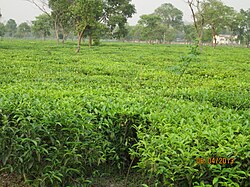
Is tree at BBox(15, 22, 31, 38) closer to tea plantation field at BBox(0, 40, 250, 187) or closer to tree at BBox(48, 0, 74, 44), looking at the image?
tree at BBox(48, 0, 74, 44)

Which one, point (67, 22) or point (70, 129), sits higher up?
point (67, 22)

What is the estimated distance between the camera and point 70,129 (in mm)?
2840

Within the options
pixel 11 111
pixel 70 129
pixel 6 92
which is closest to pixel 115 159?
pixel 70 129

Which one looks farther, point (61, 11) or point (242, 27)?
point (242, 27)

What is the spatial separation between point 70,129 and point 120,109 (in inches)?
26.5

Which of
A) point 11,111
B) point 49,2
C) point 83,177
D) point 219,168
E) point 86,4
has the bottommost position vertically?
point 83,177

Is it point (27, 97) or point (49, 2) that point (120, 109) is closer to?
point (27, 97)

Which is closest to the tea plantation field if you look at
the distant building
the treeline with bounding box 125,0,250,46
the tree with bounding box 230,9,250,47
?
the treeline with bounding box 125,0,250,46

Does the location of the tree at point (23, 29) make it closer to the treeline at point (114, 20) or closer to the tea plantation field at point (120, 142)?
the treeline at point (114, 20)

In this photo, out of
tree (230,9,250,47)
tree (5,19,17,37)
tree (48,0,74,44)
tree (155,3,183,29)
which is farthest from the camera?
tree (155,3,183,29)
